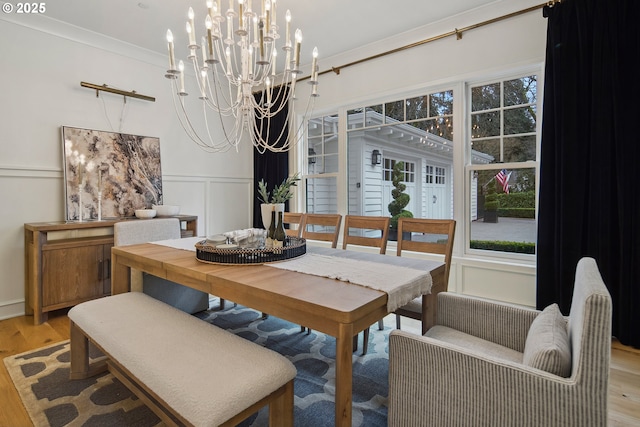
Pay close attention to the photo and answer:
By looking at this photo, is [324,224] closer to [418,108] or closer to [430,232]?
[430,232]

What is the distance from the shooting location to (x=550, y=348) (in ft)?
3.25

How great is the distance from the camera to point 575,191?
2434 mm

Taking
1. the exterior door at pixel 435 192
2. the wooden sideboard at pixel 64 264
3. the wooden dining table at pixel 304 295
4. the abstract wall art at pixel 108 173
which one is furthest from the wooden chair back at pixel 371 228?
the abstract wall art at pixel 108 173

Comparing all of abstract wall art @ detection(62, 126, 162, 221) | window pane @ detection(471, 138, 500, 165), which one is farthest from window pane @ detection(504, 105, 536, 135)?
abstract wall art @ detection(62, 126, 162, 221)

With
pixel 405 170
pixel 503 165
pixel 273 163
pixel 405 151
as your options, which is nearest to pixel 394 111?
pixel 405 151

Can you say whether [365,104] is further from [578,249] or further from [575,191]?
[578,249]

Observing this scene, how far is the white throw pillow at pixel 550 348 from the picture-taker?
0.97m

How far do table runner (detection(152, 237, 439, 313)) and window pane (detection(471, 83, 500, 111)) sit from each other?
201 centimetres

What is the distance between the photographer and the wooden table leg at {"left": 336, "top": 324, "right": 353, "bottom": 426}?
109 cm

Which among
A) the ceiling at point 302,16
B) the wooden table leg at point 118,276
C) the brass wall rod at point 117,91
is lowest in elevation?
the wooden table leg at point 118,276

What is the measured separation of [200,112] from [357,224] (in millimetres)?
2928

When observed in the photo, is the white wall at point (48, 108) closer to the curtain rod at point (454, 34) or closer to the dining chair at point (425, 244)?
the curtain rod at point (454, 34)

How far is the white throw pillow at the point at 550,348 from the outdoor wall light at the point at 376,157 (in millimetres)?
2861

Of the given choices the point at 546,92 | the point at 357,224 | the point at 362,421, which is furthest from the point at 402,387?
the point at 546,92
